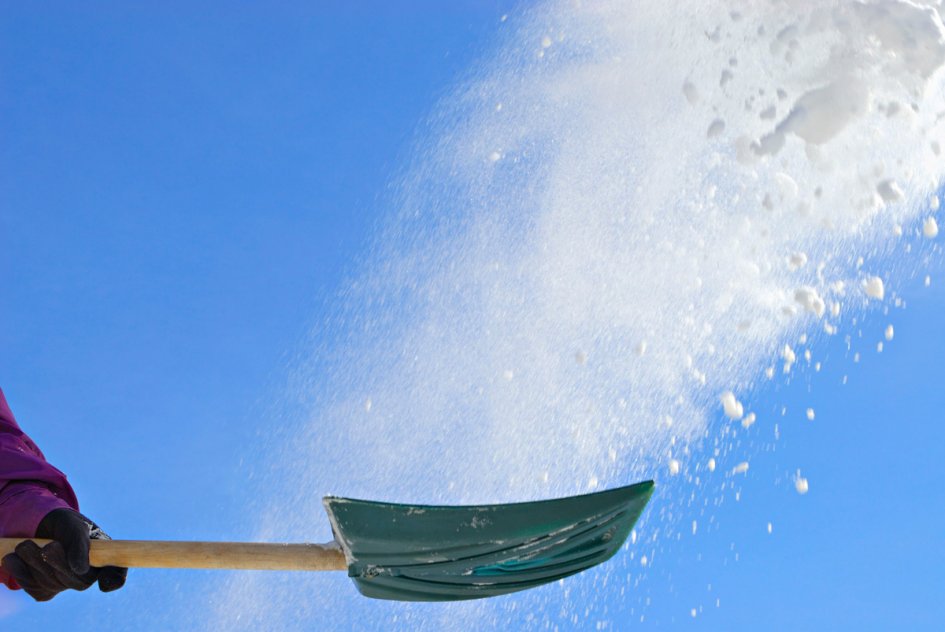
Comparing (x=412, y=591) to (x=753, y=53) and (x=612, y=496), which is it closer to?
(x=612, y=496)

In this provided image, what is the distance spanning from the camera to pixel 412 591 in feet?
13.6

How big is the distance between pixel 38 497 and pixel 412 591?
55.3 inches

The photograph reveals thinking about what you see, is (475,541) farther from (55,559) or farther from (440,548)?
(55,559)

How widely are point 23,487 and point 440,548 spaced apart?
→ 1.52 meters

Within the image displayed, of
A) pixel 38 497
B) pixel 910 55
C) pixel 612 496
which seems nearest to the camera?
pixel 38 497

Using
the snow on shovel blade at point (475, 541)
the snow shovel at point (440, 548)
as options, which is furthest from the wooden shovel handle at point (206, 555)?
the snow on shovel blade at point (475, 541)

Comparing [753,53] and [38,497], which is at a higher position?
[753,53]

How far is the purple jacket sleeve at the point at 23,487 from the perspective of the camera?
12.4ft

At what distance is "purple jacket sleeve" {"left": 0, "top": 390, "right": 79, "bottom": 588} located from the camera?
379cm

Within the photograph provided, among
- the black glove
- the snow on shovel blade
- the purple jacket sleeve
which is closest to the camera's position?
the black glove

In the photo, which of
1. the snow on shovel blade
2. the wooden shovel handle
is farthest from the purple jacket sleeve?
the snow on shovel blade

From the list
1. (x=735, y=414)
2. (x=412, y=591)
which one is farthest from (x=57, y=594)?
(x=735, y=414)

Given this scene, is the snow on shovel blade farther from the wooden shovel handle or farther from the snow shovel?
the wooden shovel handle

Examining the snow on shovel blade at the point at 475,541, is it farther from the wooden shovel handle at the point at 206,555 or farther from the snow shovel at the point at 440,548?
the wooden shovel handle at the point at 206,555
